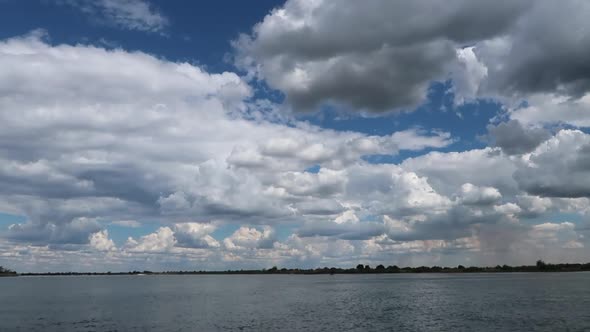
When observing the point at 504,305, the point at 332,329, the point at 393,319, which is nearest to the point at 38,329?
the point at 332,329

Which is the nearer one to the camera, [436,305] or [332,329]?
[332,329]

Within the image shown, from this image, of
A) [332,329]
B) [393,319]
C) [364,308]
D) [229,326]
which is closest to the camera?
[332,329]

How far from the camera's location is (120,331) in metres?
78.4

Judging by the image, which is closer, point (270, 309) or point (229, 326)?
point (229, 326)

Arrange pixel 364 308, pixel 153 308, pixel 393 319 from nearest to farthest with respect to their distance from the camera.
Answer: pixel 393 319
pixel 364 308
pixel 153 308

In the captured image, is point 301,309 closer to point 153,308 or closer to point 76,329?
point 153,308

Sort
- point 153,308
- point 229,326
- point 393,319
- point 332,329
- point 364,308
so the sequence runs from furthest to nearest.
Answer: point 153,308 → point 364,308 → point 393,319 → point 229,326 → point 332,329

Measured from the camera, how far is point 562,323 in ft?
258

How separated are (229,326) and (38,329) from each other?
1200 inches

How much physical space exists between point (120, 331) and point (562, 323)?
6856cm

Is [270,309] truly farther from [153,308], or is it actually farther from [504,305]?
[504,305]

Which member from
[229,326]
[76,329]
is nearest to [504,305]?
[229,326]

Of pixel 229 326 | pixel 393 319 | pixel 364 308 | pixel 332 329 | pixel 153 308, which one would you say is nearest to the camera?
pixel 332 329

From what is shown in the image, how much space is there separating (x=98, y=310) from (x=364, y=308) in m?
59.9
